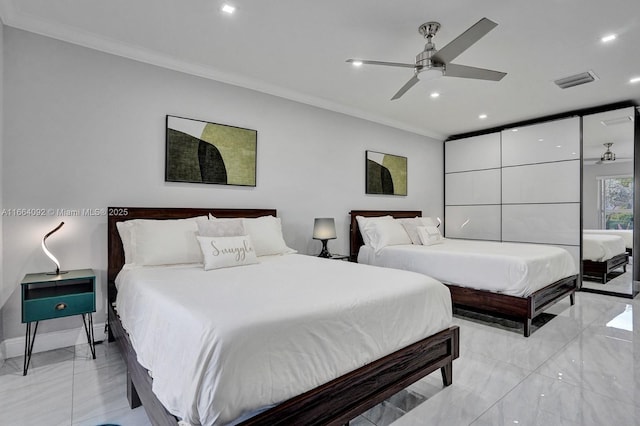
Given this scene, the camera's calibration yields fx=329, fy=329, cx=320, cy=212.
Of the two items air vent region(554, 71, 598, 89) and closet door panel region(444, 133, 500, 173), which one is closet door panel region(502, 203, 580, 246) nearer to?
closet door panel region(444, 133, 500, 173)

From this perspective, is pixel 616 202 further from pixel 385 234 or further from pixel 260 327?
pixel 260 327

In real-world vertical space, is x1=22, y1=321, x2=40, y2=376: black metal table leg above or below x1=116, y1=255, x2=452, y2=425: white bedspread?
below

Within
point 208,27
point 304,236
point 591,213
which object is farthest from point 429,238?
point 208,27

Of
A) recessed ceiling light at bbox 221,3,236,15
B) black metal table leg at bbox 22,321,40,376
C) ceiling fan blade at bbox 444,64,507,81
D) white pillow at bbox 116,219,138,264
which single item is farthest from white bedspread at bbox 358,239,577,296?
black metal table leg at bbox 22,321,40,376

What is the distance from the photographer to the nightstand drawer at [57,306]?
2.21 metres

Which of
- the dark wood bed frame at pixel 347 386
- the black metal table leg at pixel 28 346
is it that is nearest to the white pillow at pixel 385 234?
the dark wood bed frame at pixel 347 386

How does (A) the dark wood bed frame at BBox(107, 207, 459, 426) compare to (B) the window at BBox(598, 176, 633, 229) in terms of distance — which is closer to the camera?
(A) the dark wood bed frame at BBox(107, 207, 459, 426)

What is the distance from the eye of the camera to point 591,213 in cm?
457

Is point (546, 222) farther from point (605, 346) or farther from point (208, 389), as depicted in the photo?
point (208, 389)

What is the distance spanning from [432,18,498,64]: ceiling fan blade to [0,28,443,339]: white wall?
81.1 inches

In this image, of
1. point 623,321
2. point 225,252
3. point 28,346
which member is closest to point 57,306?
point 28,346

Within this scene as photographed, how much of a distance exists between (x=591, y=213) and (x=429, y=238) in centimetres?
234

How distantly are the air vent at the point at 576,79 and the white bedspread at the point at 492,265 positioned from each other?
186 centimetres

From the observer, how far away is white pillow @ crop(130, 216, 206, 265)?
2.55 meters
